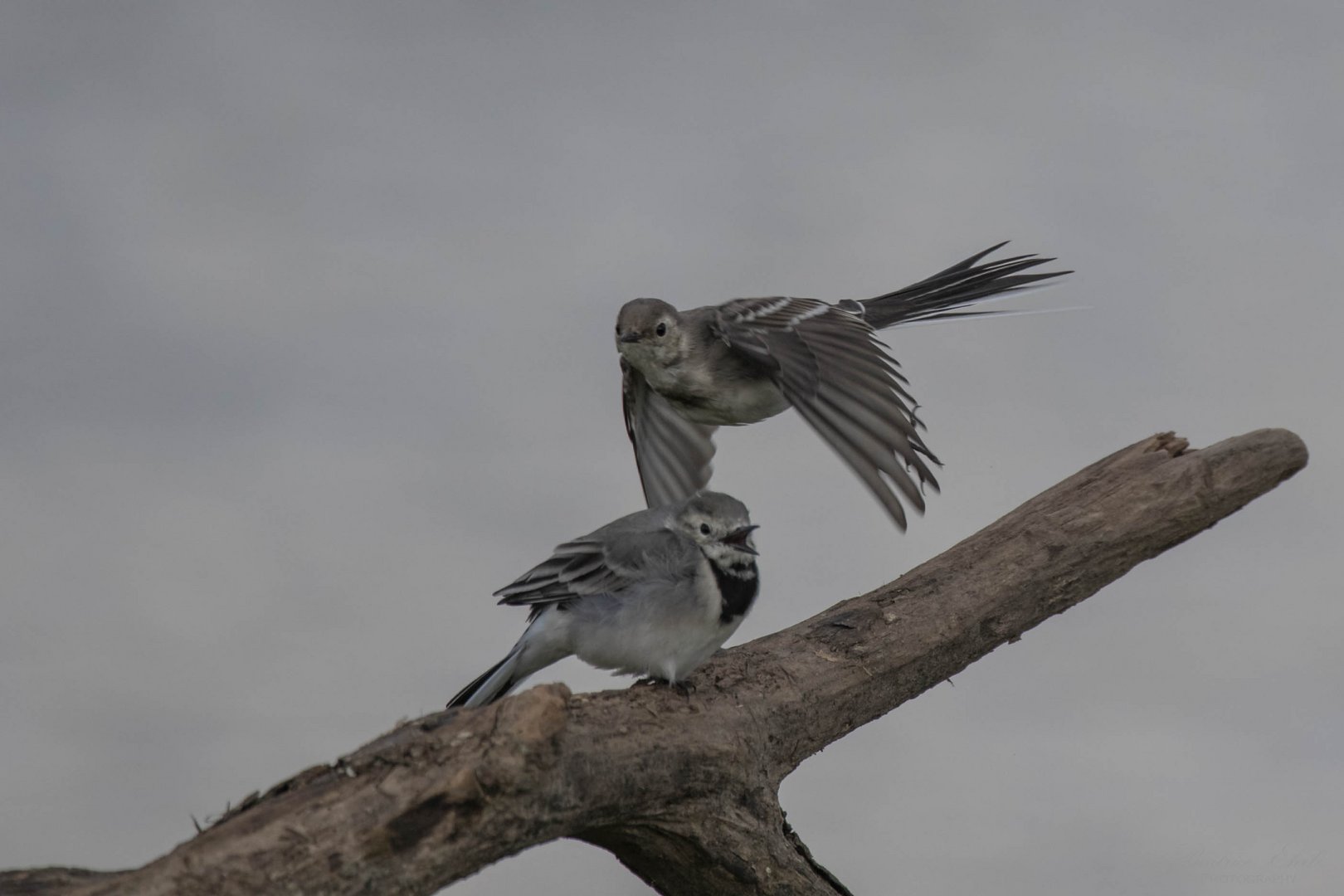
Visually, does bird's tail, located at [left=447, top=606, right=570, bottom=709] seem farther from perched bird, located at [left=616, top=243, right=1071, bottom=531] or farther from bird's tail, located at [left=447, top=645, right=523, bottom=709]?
perched bird, located at [left=616, top=243, right=1071, bottom=531]

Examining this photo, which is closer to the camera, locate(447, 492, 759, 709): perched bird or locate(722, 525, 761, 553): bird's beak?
locate(447, 492, 759, 709): perched bird

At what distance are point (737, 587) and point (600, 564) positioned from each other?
475 mm

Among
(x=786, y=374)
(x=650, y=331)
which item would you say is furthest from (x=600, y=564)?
(x=650, y=331)

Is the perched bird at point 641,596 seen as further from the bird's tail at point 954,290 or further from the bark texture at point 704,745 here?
the bird's tail at point 954,290

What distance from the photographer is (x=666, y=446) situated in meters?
6.40

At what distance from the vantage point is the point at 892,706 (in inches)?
207

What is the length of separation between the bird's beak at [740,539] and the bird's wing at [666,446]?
4.97 ft

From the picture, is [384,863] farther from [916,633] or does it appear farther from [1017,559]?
[1017,559]

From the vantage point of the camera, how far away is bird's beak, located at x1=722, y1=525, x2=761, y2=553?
480 centimetres

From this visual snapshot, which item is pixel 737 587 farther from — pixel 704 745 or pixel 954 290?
pixel 954 290

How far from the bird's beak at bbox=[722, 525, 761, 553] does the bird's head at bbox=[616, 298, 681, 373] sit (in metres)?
1.09

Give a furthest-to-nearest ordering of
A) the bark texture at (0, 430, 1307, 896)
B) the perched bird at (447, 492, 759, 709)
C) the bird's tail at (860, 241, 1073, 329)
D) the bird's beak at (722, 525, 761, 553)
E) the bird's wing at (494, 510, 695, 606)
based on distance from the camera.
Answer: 1. the bird's tail at (860, 241, 1073, 329)
2. the bird's beak at (722, 525, 761, 553)
3. the bird's wing at (494, 510, 695, 606)
4. the perched bird at (447, 492, 759, 709)
5. the bark texture at (0, 430, 1307, 896)

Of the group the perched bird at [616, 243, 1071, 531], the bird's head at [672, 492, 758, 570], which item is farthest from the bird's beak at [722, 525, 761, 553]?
the perched bird at [616, 243, 1071, 531]

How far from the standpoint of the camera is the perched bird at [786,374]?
4.85 m
